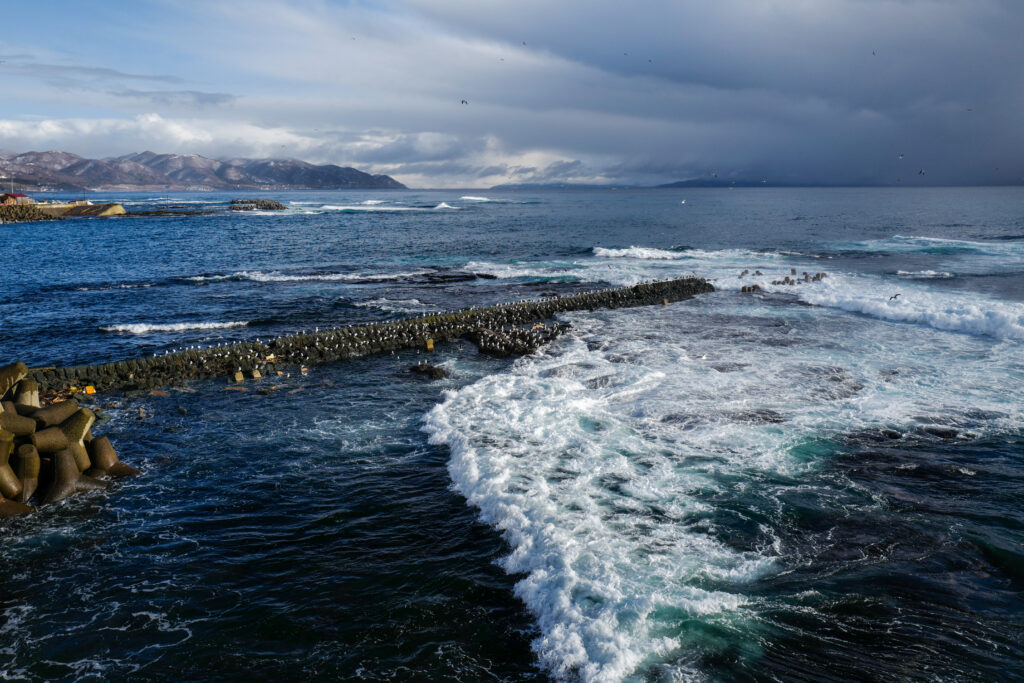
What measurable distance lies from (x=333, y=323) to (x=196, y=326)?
664 centimetres

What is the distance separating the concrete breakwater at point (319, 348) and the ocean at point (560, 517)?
1109mm

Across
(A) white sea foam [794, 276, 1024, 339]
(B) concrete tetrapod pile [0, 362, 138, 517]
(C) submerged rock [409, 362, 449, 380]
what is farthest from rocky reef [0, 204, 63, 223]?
(A) white sea foam [794, 276, 1024, 339]

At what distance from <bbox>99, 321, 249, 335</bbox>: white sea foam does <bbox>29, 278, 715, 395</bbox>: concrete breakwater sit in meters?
5.94

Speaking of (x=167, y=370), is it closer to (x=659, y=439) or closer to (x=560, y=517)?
(x=560, y=517)

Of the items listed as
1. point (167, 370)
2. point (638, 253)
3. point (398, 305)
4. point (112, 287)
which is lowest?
point (167, 370)

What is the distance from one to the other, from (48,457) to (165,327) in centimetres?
1790

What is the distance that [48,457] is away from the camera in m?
13.3

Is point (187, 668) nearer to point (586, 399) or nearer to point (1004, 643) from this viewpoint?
point (1004, 643)

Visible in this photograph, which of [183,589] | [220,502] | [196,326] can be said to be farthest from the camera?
[196,326]

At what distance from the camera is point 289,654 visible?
8.56 meters

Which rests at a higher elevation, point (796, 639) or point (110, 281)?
point (110, 281)

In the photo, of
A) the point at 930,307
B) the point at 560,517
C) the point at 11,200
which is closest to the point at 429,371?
the point at 560,517

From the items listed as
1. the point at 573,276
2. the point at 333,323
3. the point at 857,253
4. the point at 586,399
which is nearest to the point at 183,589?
the point at 586,399

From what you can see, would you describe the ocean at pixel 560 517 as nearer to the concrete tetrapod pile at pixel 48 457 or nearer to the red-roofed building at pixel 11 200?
the concrete tetrapod pile at pixel 48 457
